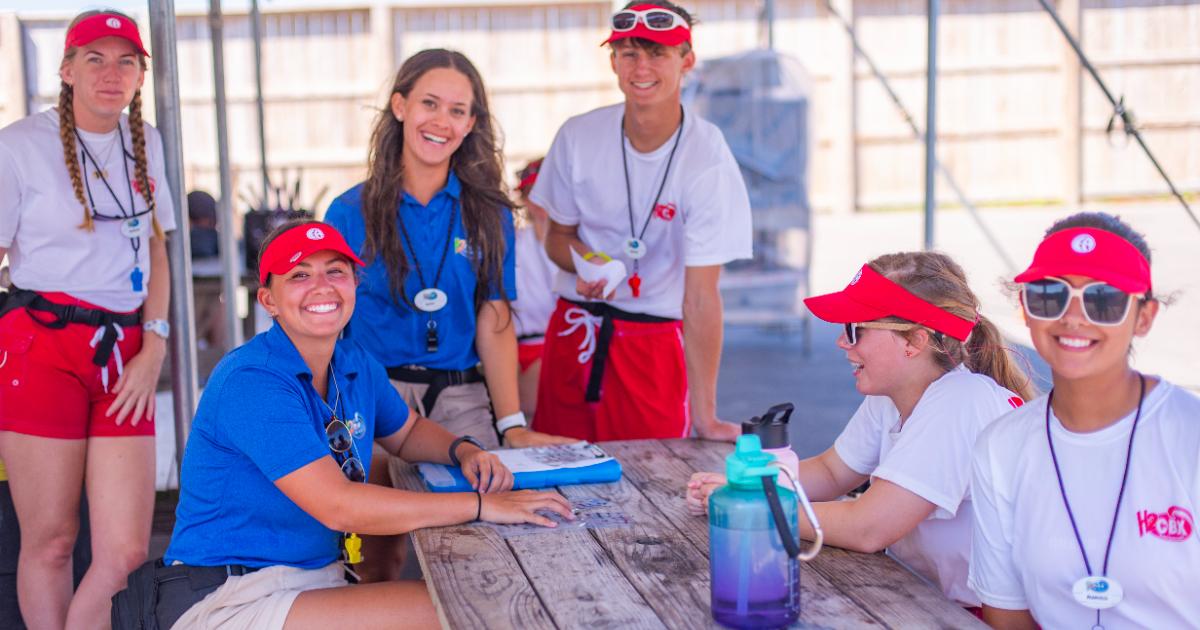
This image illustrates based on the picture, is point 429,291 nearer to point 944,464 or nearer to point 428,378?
point 428,378

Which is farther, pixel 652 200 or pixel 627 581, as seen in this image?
pixel 652 200

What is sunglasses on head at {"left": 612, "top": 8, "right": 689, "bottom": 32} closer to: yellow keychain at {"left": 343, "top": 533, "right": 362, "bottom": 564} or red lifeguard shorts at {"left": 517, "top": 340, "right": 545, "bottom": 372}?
yellow keychain at {"left": 343, "top": 533, "right": 362, "bottom": 564}

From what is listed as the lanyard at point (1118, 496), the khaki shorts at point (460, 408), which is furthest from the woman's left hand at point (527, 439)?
the lanyard at point (1118, 496)

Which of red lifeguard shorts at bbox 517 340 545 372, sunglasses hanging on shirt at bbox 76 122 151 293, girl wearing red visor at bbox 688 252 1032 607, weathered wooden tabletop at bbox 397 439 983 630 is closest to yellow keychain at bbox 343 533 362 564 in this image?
weathered wooden tabletop at bbox 397 439 983 630

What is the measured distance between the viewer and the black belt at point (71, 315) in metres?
2.93

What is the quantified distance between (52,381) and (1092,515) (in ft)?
7.76

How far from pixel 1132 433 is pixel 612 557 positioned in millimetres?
850

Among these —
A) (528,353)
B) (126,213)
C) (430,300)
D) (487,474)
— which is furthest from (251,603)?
(528,353)

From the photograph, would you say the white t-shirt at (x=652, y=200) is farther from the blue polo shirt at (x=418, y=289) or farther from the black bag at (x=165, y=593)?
the black bag at (x=165, y=593)

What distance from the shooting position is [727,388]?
6.96 metres

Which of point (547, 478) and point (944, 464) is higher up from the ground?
point (944, 464)

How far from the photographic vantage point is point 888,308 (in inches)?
84.7

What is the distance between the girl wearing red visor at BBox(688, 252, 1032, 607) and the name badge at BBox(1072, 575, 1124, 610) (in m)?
0.31

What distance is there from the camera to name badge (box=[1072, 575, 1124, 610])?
175 cm
